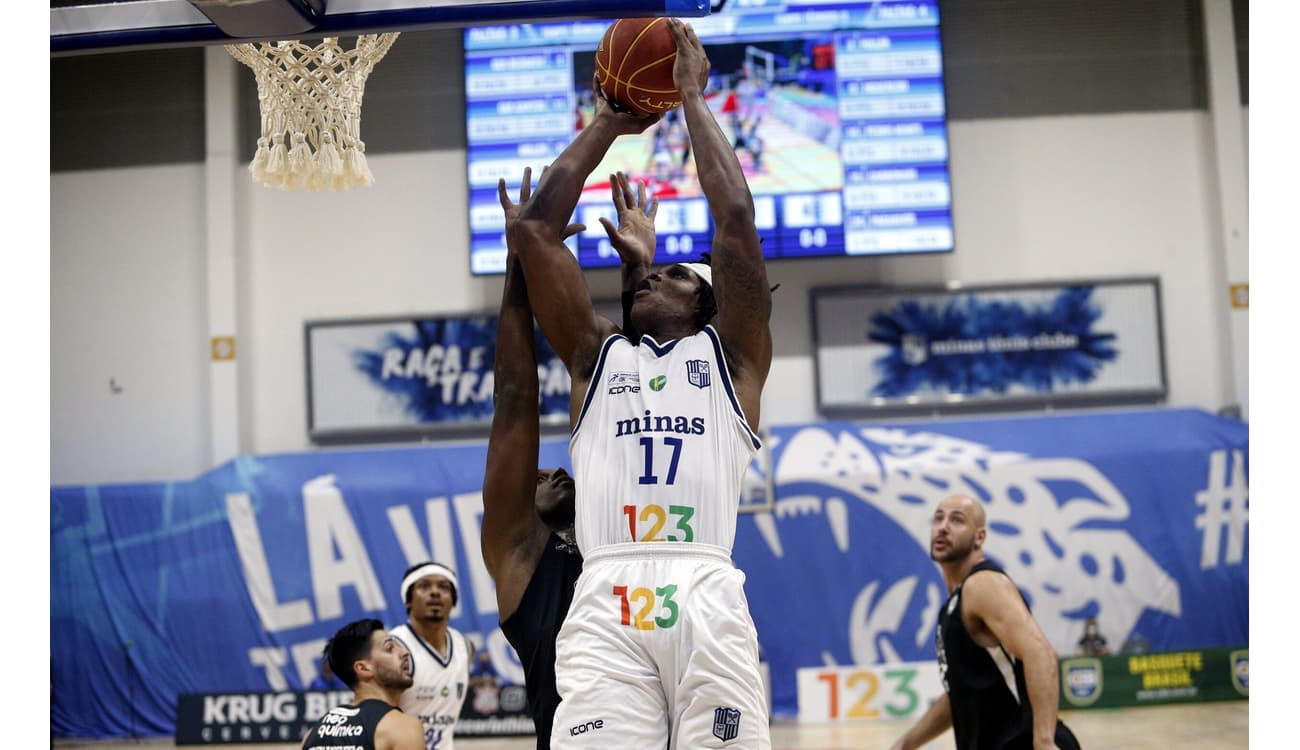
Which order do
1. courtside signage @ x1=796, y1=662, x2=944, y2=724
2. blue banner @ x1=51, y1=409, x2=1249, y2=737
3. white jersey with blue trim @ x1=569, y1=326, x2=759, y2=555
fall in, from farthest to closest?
blue banner @ x1=51, y1=409, x2=1249, y2=737, courtside signage @ x1=796, y1=662, x2=944, y2=724, white jersey with blue trim @ x1=569, y1=326, x2=759, y2=555

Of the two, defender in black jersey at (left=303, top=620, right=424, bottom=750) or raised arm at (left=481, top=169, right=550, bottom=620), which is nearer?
raised arm at (left=481, top=169, right=550, bottom=620)

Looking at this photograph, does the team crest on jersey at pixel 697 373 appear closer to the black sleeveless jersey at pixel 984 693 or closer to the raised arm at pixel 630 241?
the raised arm at pixel 630 241

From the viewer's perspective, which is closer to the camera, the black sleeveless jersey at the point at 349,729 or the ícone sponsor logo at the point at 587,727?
the ícone sponsor logo at the point at 587,727

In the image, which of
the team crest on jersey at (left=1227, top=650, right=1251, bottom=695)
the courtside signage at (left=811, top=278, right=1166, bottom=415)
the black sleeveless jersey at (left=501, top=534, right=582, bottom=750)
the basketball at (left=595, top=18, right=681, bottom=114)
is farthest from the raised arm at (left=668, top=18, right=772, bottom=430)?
the courtside signage at (left=811, top=278, right=1166, bottom=415)

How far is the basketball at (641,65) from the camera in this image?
3.59 meters

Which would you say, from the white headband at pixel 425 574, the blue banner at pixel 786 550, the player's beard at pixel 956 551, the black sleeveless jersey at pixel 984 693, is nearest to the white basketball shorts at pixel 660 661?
the black sleeveless jersey at pixel 984 693

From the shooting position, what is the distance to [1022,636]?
186 inches

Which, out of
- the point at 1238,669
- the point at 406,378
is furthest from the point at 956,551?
the point at 406,378

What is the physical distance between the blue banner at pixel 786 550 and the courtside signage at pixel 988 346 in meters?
0.75

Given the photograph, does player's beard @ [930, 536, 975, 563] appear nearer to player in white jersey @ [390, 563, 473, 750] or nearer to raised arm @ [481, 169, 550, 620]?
raised arm @ [481, 169, 550, 620]

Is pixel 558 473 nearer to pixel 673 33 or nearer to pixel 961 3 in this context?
pixel 673 33

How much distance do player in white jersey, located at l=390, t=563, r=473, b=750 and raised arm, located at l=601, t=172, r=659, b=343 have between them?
11.4 ft

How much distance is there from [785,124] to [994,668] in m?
8.84

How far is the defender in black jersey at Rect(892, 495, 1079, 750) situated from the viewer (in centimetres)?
461
